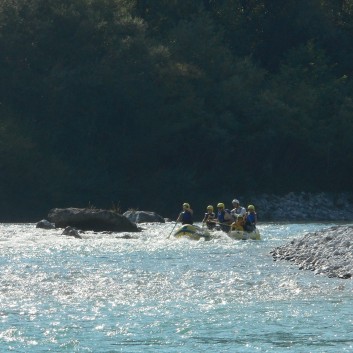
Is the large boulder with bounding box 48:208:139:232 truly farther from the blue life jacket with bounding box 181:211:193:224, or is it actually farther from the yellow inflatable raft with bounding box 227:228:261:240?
the yellow inflatable raft with bounding box 227:228:261:240

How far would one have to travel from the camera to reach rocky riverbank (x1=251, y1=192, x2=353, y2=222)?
53.9 metres

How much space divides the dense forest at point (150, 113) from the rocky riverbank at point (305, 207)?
2.74 ft

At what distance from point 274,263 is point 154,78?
28763 millimetres

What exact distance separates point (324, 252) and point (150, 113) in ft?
92.8

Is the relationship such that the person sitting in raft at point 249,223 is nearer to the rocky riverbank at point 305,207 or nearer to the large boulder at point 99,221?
the large boulder at point 99,221

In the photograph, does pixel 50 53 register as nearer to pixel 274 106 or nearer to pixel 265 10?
pixel 274 106

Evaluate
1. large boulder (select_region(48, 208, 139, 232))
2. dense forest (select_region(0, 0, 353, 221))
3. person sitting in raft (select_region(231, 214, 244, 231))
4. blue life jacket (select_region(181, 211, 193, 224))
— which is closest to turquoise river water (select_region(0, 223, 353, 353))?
person sitting in raft (select_region(231, 214, 244, 231))

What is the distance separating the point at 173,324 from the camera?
17.2 metres

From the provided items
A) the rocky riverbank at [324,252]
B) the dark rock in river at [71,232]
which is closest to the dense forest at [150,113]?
the dark rock in river at [71,232]

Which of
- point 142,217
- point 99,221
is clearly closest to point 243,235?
point 99,221

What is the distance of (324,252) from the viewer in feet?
85.9

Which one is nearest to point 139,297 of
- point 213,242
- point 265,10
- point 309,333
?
point 309,333

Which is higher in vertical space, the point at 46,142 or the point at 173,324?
the point at 46,142

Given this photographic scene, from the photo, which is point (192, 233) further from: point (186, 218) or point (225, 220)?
point (186, 218)
